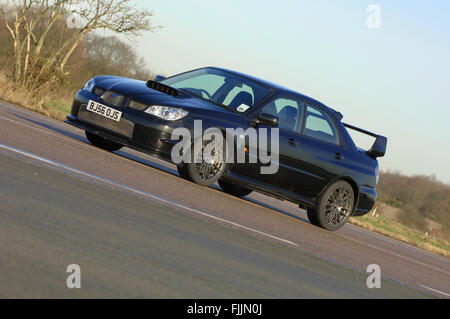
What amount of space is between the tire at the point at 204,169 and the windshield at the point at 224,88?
913 millimetres

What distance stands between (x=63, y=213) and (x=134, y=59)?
7314 cm

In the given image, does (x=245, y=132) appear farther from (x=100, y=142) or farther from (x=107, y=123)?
(x=100, y=142)

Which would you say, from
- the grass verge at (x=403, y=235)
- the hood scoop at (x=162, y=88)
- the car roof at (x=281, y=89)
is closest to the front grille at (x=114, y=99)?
the hood scoop at (x=162, y=88)

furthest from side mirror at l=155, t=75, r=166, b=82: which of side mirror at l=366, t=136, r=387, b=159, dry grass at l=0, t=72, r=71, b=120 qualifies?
dry grass at l=0, t=72, r=71, b=120

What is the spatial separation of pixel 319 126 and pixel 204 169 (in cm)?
226

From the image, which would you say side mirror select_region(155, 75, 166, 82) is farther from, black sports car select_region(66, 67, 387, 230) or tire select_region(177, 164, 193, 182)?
tire select_region(177, 164, 193, 182)

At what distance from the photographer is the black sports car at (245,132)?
9.92 meters

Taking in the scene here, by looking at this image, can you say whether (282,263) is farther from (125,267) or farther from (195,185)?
(195,185)

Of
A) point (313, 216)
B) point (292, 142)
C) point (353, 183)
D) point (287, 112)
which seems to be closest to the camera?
point (292, 142)

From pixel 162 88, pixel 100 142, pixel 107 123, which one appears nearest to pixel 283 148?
pixel 162 88

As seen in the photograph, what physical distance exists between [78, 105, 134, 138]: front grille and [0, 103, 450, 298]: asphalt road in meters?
0.46

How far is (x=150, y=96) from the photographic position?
10.1 meters

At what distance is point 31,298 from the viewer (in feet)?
12.0

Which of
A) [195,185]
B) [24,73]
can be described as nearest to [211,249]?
[195,185]
